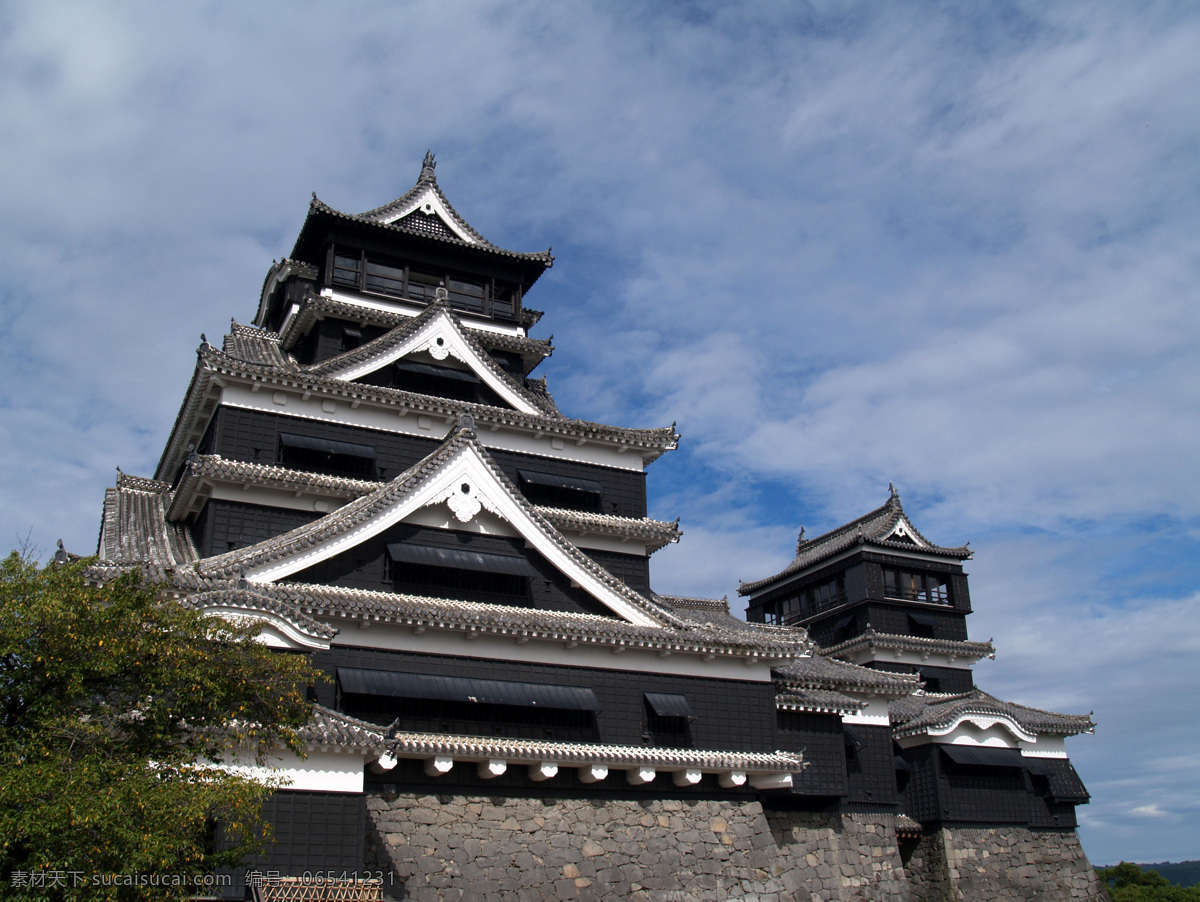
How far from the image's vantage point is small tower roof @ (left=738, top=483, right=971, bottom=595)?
45594 mm

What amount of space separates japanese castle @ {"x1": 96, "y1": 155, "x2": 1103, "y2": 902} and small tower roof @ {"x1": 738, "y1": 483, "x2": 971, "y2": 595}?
36.9ft

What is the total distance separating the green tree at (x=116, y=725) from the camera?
1056 cm

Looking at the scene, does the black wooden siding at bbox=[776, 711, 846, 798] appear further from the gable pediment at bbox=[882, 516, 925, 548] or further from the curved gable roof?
the gable pediment at bbox=[882, 516, 925, 548]

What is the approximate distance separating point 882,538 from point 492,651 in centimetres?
2896

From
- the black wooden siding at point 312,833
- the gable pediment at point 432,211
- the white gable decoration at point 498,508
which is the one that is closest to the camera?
the black wooden siding at point 312,833

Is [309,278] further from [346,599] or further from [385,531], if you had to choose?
[346,599]

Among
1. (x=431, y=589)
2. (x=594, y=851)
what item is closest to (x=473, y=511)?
(x=431, y=589)

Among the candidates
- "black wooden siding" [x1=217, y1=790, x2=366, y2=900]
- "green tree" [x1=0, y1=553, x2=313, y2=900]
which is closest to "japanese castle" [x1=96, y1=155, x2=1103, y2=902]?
"black wooden siding" [x1=217, y1=790, x2=366, y2=900]

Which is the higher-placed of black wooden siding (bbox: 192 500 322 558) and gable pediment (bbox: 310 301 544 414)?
gable pediment (bbox: 310 301 544 414)

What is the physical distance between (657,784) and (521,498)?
6948mm

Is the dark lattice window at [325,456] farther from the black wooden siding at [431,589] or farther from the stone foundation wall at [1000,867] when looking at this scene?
the stone foundation wall at [1000,867]

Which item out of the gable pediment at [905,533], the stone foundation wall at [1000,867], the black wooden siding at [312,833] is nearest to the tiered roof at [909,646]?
the gable pediment at [905,533]

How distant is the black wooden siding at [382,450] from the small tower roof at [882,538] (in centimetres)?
1965

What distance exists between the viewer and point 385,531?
22.0m
